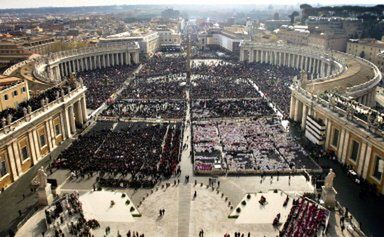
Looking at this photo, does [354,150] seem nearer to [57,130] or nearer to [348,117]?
[348,117]

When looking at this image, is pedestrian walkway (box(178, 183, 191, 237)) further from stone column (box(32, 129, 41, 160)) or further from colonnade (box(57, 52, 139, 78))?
colonnade (box(57, 52, 139, 78))

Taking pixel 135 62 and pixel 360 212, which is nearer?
pixel 360 212

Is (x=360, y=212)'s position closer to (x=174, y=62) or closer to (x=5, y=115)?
(x=5, y=115)

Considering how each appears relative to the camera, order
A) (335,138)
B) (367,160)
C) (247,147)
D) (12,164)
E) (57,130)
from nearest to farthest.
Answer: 1. (367,160)
2. (12,164)
3. (335,138)
4. (247,147)
5. (57,130)

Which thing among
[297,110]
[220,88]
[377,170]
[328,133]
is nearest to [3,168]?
[328,133]

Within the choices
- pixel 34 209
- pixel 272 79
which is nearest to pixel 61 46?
pixel 272 79

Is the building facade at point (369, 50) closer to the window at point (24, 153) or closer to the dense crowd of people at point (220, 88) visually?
the dense crowd of people at point (220, 88)
